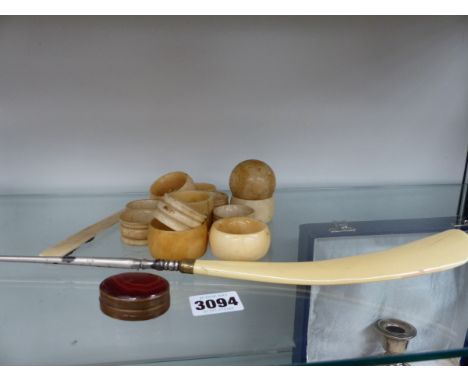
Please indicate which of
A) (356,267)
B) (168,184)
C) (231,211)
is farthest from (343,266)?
(168,184)

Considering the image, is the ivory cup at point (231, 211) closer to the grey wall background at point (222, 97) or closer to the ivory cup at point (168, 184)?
the ivory cup at point (168, 184)

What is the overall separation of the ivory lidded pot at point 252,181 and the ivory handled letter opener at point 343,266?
14 centimetres

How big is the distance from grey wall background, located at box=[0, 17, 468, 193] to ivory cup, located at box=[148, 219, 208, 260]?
0.95 feet

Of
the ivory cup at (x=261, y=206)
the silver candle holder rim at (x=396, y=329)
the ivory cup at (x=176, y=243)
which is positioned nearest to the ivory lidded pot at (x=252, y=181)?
the ivory cup at (x=261, y=206)

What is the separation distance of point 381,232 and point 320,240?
8 centimetres

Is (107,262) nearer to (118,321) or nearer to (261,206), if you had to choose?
(118,321)

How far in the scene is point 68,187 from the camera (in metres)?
0.74

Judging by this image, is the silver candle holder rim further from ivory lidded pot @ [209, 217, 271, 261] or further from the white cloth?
ivory lidded pot @ [209, 217, 271, 261]

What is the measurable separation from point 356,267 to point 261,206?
7.6 inches

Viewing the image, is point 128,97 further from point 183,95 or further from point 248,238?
point 248,238

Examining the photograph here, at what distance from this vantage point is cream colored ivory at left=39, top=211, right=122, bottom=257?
1.62 ft

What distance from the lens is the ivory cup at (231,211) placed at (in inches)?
20.6
